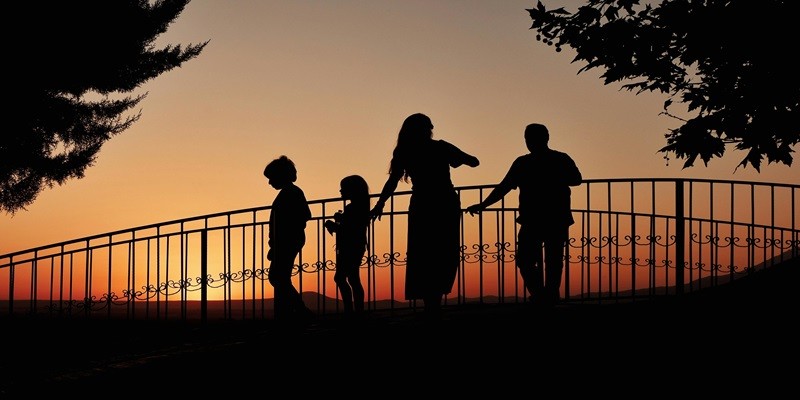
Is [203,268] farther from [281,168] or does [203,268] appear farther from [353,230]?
[353,230]

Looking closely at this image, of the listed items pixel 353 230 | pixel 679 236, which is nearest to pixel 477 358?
pixel 353 230

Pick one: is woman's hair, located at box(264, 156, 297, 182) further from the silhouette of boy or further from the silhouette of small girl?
the silhouette of small girl

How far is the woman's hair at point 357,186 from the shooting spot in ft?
33.8

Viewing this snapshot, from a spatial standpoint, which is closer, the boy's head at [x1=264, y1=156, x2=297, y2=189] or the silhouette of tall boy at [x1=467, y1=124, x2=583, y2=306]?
the silhouette of tall boy at [x1=467, y1=124, x2=583, y2=306]

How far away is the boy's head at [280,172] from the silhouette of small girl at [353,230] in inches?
27.9

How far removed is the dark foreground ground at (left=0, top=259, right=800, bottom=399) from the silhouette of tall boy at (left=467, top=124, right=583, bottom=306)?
1.58 feet

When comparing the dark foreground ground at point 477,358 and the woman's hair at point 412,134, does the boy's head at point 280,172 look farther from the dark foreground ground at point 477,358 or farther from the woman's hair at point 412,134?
the woman's hair at point 412,134

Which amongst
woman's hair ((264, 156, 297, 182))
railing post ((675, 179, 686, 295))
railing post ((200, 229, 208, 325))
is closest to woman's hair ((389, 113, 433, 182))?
woman's hair ((264, 156, 297, 182))

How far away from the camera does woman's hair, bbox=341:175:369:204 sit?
33.8 ft

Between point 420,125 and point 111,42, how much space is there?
1466 centimetres

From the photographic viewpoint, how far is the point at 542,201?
9445 millimetres

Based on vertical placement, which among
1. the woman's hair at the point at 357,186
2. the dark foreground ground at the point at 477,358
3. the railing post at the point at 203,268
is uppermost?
the woman's hair at the point at 357,186

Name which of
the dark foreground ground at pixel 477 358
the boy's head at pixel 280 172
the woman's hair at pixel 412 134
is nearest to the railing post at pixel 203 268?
the dark foreground ground at pixel 477 358

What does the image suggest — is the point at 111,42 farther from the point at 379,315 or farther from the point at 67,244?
the point at 379,315
